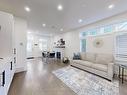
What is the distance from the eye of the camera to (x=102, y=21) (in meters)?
4.66

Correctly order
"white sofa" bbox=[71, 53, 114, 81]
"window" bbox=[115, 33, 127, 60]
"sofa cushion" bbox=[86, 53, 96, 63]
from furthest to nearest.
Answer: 1. "sofa cushion" bbox=[86, 53, 96, 63]
2. "window" bbox=[115, 33, 127, 60]
3. "white sofa" bbox=[71, 53, 114, 81]

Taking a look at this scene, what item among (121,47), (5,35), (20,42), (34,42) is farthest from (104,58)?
(34,42)

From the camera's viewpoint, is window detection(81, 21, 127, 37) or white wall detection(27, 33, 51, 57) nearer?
window detection(81, 21, 127, 37)

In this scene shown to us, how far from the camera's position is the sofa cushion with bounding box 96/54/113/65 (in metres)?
3.94

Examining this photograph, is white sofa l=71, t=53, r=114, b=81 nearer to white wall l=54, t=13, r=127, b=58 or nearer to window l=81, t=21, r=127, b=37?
white wall l=54, t=13, r=127, b=58

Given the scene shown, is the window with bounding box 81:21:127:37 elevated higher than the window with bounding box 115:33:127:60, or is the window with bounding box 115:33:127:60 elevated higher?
the window with bounding box 81:21:127:37

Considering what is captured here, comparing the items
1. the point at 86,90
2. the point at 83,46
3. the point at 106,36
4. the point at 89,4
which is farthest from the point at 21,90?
the point at 83,46

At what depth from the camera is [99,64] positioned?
407 cm

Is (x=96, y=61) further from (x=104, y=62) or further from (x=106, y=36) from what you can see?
(x=106, y=36)

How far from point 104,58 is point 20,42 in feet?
14.7

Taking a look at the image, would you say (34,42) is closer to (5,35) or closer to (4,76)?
(5,35)

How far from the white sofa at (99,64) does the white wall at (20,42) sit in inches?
122

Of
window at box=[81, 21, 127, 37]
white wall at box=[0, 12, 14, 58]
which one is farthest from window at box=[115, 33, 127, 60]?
white wall at box=[0, 12, 14, 58]

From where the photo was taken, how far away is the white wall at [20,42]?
4.30 meters
